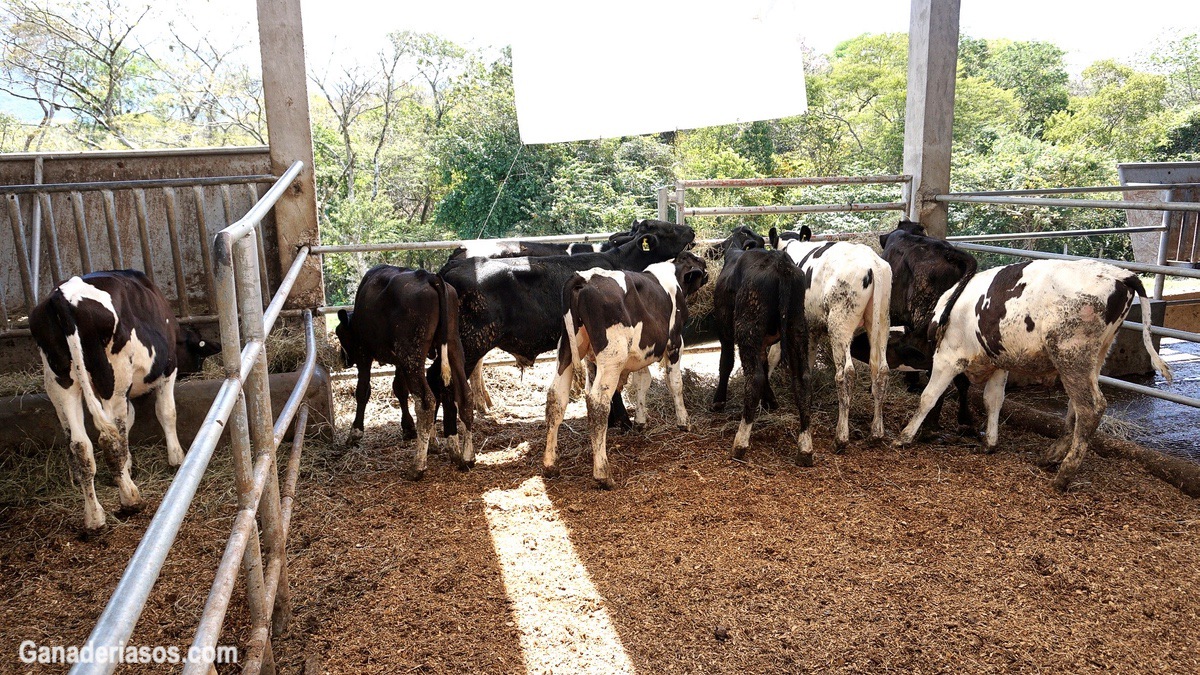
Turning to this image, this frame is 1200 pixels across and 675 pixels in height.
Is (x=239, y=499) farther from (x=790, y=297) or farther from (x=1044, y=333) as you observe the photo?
(x=1044, y=333)

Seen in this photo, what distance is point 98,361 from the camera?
455cm

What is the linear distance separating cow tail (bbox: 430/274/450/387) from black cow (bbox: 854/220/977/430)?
3168 mm

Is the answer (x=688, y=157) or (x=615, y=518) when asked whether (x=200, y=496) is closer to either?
(x=615, y=518)

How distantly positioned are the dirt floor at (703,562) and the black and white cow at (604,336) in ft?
1.10

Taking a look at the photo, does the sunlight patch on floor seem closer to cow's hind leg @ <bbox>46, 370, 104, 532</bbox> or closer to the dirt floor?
the dirt floor

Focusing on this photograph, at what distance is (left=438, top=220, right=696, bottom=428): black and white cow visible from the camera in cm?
582

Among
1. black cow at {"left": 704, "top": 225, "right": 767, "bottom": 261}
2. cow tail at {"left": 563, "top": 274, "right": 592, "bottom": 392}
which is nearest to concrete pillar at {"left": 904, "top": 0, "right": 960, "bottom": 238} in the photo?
black cow at {"left": 704, "top": 225, "right": 767, "bottom": 261}

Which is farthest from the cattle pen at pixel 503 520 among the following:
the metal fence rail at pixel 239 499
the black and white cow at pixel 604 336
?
the black and white cow at pixel 604 336

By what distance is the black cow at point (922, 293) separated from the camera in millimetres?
6086

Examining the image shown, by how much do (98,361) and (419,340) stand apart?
5.94 feet

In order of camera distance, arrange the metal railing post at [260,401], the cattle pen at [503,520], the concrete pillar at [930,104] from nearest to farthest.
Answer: the metal railing post at [260,401] < the cattle pen at [503,520] < the concrete pillar at [930,104]

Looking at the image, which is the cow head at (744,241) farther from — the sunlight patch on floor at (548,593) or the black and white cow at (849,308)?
the sunlight patch on floor at (548,593)

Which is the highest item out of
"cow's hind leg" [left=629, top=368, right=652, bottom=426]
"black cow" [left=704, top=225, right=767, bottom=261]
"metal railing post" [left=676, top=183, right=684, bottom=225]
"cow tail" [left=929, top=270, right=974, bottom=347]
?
"metal railing post" [left=676, top=183, right=684, bottom=225]

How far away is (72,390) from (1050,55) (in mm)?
34750
